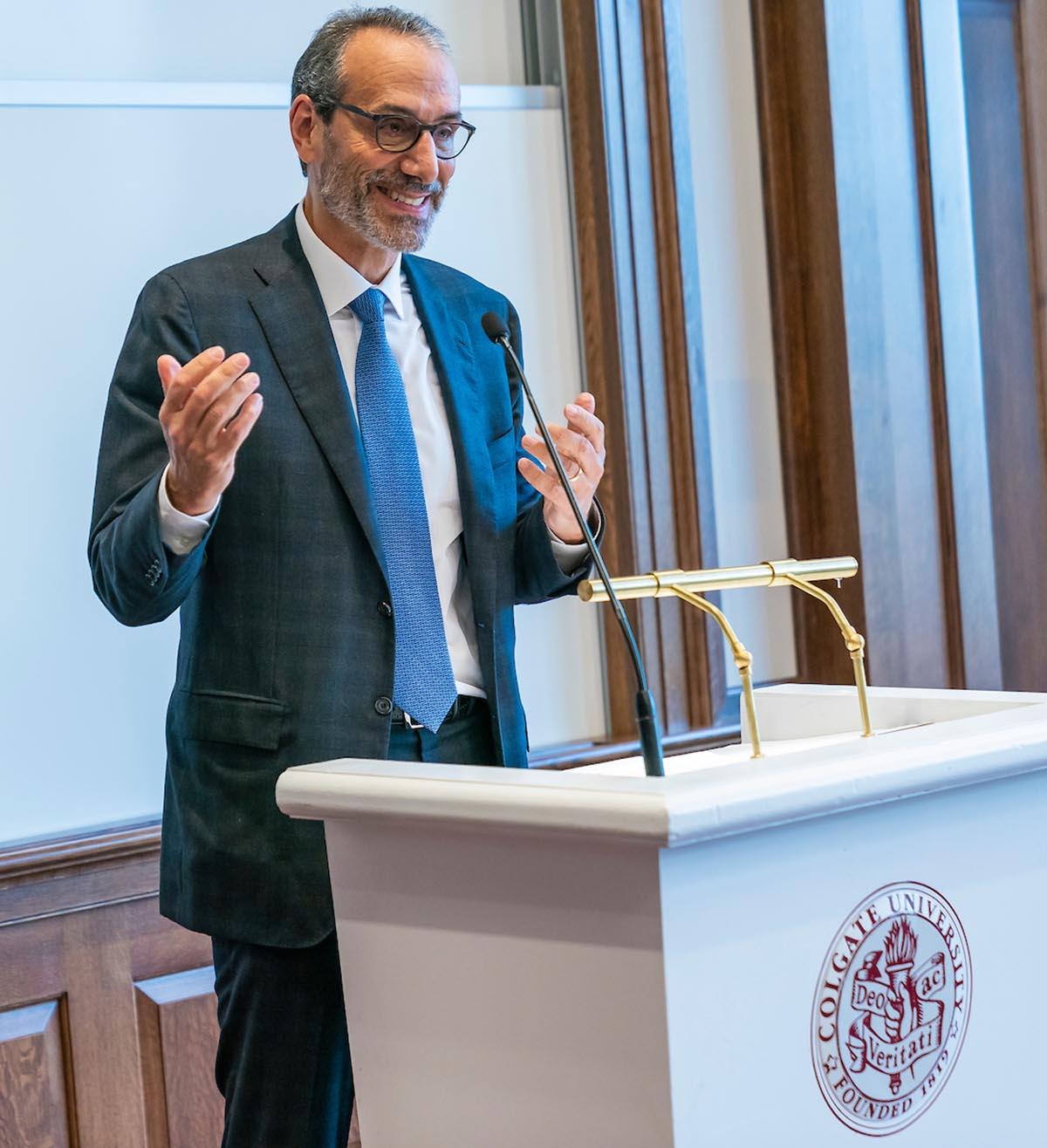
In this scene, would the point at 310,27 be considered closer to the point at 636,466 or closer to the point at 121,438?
the point at 636,466

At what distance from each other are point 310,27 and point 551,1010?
2.08 m

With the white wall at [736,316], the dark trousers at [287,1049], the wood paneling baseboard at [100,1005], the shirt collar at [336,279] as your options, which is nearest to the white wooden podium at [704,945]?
the dark trousers at [287,1049]

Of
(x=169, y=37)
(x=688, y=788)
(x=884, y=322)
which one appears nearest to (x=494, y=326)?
(x=688, y=788)

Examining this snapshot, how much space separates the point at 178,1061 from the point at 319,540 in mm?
1287

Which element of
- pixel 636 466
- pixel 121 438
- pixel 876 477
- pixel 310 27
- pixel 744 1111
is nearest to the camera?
pixel 744 1111

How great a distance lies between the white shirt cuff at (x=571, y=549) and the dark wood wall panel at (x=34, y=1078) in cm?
127

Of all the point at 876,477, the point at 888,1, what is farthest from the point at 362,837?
the point at 888,1

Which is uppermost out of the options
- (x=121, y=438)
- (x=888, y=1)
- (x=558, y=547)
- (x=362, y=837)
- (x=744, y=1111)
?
(x=888, y=1)

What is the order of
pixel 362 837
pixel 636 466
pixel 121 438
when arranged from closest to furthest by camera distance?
pixel 362 837, pixel 121 438, pixel 636 466

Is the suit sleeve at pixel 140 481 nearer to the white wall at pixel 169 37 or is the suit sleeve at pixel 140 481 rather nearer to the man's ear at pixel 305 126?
the man's ear at pixel 305 126

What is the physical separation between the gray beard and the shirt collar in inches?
1.7

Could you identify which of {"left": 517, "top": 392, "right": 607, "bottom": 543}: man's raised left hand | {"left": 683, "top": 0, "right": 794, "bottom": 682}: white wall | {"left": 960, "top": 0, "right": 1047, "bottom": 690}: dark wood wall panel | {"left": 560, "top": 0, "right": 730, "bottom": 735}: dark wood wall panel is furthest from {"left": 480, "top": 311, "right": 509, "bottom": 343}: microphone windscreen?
{"left": 960, "top": 0, "right": 1047, "bottom": 690}: dark wood wall panel

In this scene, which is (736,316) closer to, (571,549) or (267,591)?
(571,549)

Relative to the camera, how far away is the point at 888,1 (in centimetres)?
321
